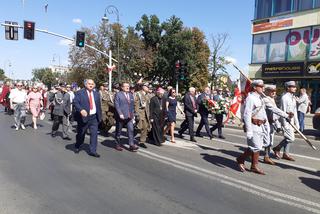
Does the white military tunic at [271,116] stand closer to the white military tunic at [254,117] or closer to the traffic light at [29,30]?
the white military tunic at [254,117]

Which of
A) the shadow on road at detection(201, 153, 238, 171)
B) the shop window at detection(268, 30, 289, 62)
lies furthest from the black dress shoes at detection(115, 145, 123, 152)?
the shop window at detection(268, 30, 289, 62)

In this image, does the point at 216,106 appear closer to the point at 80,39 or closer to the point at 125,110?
the point at 125,110

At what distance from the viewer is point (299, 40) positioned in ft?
113

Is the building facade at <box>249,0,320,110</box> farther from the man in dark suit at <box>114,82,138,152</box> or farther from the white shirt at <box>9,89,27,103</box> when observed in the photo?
the man in dark suit at <box>114,82,138,152</box>

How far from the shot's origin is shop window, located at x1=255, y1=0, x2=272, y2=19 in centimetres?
3756

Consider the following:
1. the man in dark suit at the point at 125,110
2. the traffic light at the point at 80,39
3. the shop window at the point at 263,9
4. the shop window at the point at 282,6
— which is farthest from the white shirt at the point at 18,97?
the shop window at the point at 263,9

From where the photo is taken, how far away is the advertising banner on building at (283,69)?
34000 mm

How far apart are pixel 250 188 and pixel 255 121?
1581 mm

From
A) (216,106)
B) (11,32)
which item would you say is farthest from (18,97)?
(11,32)

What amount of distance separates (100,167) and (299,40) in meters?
30.1

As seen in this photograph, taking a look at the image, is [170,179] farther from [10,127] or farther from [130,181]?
[10,127]

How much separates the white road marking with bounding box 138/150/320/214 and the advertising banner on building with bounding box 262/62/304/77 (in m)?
27.4

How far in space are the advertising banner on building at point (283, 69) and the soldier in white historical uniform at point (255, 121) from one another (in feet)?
90.3

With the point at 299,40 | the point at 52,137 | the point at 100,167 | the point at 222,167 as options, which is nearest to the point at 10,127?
the point at 52,137
